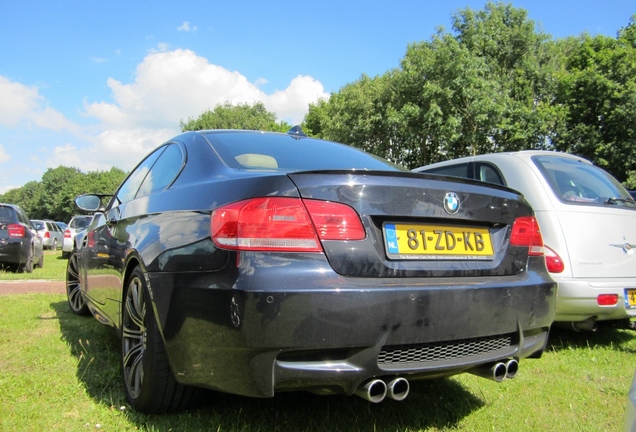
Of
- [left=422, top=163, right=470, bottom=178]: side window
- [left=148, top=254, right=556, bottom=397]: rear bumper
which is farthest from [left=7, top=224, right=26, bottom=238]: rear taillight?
[left=148, top=254, right=556, bottom=397]: rear bumper

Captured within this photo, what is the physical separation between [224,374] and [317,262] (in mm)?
563

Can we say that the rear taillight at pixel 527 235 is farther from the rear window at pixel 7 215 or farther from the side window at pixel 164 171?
the rear window at pixel 7 215

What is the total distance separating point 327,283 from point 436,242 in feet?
1.90

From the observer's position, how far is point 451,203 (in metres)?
2.24

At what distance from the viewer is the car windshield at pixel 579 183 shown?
4328 millimetres

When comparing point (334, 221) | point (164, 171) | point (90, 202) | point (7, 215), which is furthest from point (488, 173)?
point (7, 215)

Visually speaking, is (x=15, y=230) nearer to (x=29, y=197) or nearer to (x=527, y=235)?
(x=527, y=235)

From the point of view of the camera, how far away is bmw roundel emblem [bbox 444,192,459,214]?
2.22 m

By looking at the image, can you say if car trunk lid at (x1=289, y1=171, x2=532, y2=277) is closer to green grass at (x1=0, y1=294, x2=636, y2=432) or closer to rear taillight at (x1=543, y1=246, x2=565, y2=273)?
green grass at (x1=0, y1=294, x2=636, y2=432)

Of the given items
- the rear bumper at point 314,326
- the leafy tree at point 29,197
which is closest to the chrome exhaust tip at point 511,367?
the rear bumper at point 314,326

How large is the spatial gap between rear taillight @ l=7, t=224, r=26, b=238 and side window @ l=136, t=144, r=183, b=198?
8271mm

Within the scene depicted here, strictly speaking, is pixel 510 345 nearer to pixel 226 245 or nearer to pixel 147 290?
pixel 226 245

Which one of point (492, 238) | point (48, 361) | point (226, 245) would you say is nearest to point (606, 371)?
point (492, 238)

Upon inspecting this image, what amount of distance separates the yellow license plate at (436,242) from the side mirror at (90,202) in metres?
3.19
